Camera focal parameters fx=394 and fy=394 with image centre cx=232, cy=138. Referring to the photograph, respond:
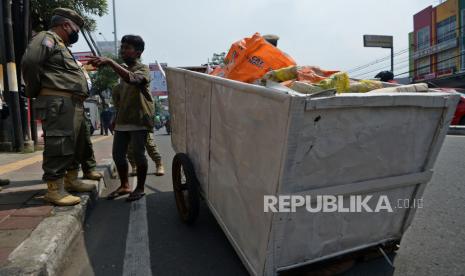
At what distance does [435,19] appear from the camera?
37.9 m

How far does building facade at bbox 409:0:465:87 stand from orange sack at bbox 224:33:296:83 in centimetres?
3276

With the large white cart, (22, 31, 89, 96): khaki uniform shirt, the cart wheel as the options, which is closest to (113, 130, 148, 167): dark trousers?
the cart wheel

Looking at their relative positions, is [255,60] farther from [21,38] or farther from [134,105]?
[21,38]

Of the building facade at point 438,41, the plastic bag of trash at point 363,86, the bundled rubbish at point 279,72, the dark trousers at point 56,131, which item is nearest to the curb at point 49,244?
the dark trousers at point 56,131

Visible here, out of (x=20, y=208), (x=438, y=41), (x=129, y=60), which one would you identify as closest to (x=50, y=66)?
(x=129, y=60)

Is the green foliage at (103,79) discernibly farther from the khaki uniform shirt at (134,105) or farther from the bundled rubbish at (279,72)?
the bundled rubbish at (279,72)

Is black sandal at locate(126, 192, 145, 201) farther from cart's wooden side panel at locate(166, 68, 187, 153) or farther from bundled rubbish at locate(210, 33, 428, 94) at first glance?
bundled rubbish at locate(210, 33, 428, 94)

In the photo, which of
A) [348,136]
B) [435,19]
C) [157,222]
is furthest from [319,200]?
[435,19]

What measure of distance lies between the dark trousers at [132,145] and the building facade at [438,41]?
32.3 metres

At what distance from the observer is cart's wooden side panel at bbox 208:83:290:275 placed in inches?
71.1

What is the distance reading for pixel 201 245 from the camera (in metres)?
3.04

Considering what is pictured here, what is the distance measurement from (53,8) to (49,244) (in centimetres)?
935

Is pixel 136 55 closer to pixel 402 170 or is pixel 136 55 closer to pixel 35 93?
pixel 35 93

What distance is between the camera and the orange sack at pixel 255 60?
2666 millimetres
